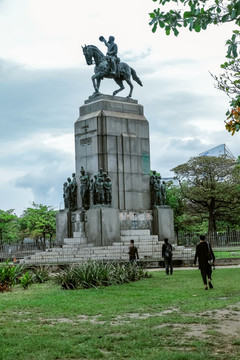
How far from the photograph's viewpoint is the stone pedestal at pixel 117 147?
105 ft

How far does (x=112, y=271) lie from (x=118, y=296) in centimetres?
387

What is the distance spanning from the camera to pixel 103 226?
98.4 feet

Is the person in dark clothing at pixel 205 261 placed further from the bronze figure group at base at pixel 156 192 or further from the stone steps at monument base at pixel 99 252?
the bronze figure group at base at pixel 156 192

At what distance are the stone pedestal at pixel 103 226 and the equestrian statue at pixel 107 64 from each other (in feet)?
26.0

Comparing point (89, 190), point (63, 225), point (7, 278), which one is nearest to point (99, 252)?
point (89, 190)

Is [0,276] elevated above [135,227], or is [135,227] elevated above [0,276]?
[135,227]

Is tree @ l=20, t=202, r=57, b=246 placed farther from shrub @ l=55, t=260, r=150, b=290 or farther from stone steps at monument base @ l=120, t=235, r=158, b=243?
shrub @ l=55, t=260, r=150, b=290

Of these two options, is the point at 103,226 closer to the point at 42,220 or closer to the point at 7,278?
the point at 7,278

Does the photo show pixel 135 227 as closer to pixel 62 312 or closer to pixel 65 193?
pixel 65 193

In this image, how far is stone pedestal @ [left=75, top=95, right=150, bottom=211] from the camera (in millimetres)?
32156

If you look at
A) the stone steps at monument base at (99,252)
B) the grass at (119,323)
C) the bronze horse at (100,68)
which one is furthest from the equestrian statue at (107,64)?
the grass at (119,323)

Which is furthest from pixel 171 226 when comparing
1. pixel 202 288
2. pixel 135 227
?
pixel 202 288

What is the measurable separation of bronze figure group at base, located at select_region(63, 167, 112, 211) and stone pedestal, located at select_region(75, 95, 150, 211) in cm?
51

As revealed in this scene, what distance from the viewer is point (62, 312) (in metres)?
12.3
